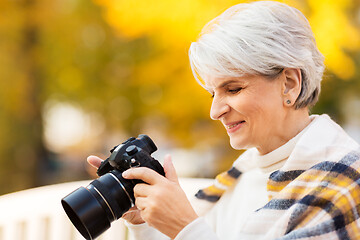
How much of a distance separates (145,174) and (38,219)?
3.61 feet

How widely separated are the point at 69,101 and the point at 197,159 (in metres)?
1.86

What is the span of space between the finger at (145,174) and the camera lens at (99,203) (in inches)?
2.3

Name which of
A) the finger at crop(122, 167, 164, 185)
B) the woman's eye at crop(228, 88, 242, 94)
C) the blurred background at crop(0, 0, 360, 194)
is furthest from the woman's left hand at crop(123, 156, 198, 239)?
the blurred background at crop(0, 0, 360, 194)

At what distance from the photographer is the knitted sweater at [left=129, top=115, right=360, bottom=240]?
3.42 feet

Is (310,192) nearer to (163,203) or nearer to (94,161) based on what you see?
(163,203)

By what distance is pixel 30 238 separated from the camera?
1.95 metres

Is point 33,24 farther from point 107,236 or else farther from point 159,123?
point 107,236

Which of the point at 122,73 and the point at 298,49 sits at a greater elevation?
the point at 298,49

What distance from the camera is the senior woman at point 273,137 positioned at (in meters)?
1.06

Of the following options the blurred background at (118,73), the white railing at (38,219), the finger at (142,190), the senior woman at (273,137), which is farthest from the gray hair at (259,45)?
the blurred background at (118,73)

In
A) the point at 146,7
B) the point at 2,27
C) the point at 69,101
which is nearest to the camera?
the point at 146,7

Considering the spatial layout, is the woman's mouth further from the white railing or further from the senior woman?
the white railing

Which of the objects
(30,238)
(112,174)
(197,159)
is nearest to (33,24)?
(197,159)

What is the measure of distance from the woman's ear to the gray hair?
0.08ft
